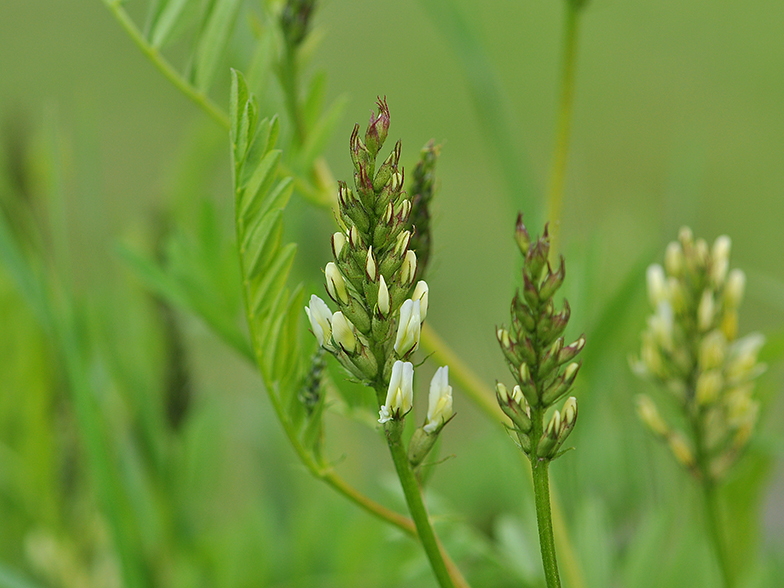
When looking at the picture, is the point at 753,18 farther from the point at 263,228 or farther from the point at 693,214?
the point at 263,228

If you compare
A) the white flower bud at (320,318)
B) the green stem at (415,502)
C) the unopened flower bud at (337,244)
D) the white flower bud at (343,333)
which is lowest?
the green stem at (415,502)

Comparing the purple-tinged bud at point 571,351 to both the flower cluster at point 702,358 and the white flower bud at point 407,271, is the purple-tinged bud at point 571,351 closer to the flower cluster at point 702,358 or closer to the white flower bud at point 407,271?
the white flower bud at point 407,271

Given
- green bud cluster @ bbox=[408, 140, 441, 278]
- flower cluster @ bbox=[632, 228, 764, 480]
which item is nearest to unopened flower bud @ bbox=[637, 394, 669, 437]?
flower cluster @ bbox=[632, 228, 764, 480]

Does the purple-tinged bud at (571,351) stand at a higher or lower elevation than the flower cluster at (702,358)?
higher

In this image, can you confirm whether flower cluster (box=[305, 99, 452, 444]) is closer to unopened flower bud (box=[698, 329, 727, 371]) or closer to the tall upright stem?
the tall upright stem

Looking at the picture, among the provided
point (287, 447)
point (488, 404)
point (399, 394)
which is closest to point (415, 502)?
point (399, 394)

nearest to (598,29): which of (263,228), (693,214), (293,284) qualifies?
(693,214)

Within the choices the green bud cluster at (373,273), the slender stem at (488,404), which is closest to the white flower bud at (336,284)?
the green bud cluster at (373,273)
